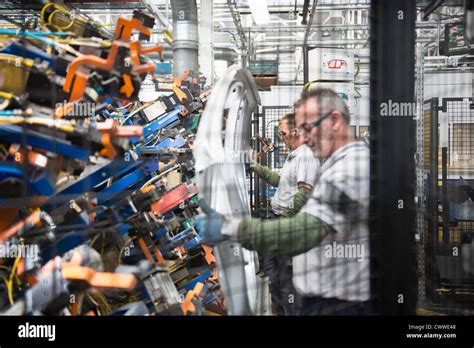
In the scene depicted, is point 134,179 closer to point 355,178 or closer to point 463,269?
point 355,178

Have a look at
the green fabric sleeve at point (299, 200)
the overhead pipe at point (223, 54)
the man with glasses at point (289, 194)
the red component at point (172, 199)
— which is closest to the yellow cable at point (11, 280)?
the red component at point (172, 199)

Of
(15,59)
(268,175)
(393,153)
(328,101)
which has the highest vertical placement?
(15,59)

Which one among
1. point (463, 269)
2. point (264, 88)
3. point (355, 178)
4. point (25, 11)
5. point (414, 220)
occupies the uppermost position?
point (25, 11)

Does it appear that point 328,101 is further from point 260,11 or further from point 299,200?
point 260,11

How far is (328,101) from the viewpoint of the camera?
8.34ft

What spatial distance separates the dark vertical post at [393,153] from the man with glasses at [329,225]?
7cm

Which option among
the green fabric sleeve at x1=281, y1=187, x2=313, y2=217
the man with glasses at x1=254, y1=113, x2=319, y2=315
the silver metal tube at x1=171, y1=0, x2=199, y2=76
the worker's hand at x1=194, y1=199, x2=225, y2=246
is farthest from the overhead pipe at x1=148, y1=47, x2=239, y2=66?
the worker's hand at x1=194, y1=199, x2=225, y2=246

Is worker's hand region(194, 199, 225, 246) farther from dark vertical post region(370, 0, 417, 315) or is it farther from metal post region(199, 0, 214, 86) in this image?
metal post region(199, 0, 214, 86)

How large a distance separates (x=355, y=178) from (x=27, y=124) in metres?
1.68

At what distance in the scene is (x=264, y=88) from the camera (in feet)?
9.43

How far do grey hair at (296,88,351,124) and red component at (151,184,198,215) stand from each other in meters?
1.30

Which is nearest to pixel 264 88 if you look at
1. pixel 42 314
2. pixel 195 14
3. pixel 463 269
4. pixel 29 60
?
pixel 195 14

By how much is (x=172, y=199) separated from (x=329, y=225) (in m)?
1.35

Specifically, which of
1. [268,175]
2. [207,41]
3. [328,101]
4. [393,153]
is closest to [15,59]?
[328,101]
